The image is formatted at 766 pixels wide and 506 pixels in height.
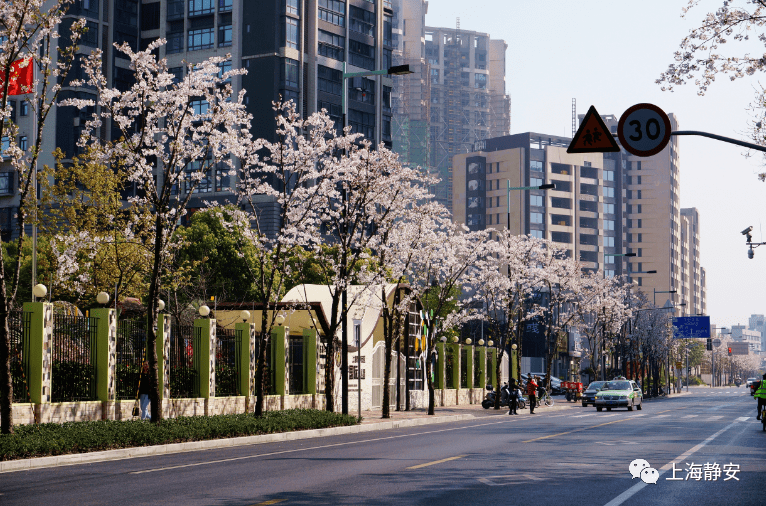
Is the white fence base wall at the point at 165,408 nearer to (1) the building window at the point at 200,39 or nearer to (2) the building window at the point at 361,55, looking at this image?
(1) the building window at the point at 200,39

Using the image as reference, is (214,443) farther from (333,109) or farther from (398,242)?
(333,109)

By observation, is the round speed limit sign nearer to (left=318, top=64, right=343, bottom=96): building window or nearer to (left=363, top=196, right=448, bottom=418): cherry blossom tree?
(left=363, top=196, right=448, bottom=418): cherry blossom tree

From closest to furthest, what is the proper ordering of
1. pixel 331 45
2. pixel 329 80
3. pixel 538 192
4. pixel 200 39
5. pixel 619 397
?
pixel 619 397, pixel 200 39, pixel 329 80, pixel 331 45, pixel 538 192

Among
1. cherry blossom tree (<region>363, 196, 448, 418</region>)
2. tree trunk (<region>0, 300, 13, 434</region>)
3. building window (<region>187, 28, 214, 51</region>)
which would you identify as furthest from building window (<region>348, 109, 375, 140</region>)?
tree trunk (<region>0, 300, 13, 434</region>)

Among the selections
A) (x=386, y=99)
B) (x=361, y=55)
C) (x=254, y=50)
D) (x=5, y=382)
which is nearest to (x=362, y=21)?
(x=361, y=55)

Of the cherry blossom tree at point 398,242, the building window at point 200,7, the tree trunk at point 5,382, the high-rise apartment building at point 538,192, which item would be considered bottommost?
the tree trunk at point 5,382

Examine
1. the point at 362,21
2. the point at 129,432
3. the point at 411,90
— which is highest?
the point at 411,90

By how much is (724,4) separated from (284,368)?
19.9 metres

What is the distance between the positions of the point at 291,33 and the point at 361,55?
10.7 metres

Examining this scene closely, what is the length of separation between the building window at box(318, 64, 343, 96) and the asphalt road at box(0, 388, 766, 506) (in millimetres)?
69028

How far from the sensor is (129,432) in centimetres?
2064

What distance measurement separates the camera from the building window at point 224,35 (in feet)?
290

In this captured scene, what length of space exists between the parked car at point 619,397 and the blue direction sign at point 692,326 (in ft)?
148

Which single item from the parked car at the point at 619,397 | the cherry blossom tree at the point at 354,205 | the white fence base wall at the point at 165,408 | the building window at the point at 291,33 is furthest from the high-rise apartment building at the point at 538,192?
the cherry blossom tree at the point at 354,205
